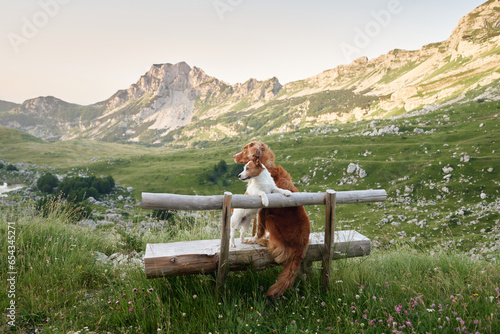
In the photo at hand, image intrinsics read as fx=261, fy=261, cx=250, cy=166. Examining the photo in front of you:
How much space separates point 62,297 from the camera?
4.30 meters

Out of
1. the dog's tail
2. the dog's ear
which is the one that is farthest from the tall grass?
the dog's ear

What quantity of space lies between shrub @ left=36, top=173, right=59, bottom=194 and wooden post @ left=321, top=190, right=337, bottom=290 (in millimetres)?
100867

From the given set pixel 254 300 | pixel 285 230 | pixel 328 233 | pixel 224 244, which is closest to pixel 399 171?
pixel 328 233

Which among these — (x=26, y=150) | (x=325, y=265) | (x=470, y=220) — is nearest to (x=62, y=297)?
(x=325, y=265)

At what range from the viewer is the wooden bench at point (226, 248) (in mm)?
3744

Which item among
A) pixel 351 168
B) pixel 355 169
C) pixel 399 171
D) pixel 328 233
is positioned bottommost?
pixel 328 233

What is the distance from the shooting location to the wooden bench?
3744 mm

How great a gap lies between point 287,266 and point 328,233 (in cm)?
93

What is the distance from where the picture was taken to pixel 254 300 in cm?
387

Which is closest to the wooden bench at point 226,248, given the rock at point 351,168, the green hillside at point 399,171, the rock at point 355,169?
the green hillside at point 399,171

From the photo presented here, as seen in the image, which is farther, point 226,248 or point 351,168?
point 351,168

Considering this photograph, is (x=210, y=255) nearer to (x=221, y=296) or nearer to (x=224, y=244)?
(x=224, y=244)

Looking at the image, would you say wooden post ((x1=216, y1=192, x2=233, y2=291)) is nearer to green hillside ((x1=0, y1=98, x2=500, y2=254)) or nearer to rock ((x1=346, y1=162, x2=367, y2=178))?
green hillside ((x1=0, y1=98, x2=500, y2=254))

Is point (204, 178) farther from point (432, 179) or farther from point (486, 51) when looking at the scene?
point (486, 51)
